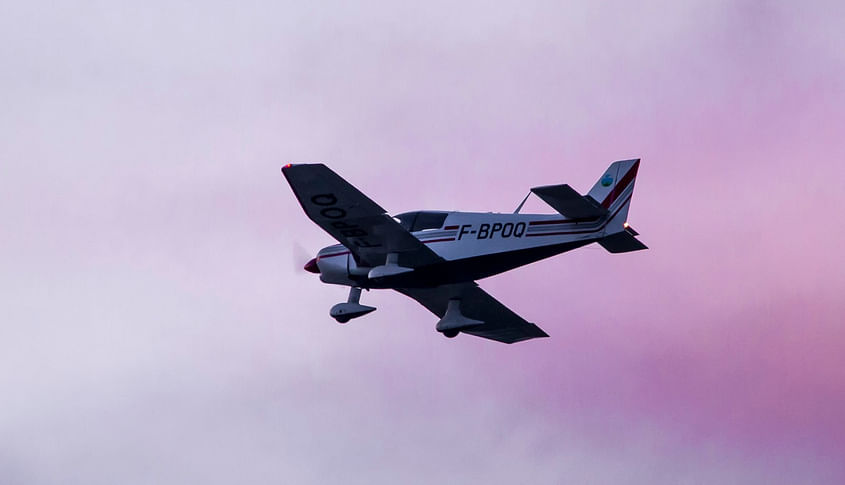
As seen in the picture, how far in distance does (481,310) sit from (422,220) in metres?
4.36

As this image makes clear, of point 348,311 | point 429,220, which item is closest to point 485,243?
point 429,220

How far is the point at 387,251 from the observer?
3622 cm

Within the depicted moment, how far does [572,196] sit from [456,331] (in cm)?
576

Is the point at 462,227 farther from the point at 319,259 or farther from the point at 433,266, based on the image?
the point at 319,259

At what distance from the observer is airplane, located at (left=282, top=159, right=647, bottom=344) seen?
113ft

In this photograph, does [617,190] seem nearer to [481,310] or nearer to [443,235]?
[443,235]

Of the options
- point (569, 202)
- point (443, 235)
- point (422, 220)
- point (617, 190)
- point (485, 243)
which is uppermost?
point (617, 190)

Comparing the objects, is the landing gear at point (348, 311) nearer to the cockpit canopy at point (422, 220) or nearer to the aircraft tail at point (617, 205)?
the cockpit canopy at point (422, 220)

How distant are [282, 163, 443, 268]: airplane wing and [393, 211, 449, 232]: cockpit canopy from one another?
2.86 ft

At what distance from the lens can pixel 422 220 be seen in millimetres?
36656

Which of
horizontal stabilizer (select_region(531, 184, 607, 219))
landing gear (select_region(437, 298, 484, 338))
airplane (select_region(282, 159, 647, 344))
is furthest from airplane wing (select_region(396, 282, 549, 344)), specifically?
horizontal stabilizer (select_region(531, 184, 607, 219))

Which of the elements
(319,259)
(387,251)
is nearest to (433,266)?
(387,251)

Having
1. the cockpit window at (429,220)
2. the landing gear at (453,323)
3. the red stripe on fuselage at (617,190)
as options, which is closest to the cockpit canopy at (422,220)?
the cockpit window at (429,220)

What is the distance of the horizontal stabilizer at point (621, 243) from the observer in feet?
114
